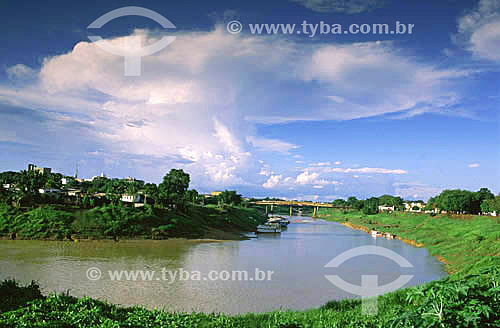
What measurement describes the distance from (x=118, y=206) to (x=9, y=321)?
45.9 m

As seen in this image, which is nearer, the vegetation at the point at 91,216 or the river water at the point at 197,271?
the river water at the point at 197,271

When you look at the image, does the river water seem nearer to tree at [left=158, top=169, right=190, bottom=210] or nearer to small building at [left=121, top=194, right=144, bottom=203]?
tree at [left=158, top=169, right=190, bottom=210]

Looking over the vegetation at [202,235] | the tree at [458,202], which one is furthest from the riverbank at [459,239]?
the tree at [458,202]

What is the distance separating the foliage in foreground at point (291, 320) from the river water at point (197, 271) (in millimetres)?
7788

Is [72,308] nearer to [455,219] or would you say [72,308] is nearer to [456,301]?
[456,301]

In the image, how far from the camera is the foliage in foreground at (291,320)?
25.5 ft

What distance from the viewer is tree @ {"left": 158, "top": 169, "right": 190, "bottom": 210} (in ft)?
213

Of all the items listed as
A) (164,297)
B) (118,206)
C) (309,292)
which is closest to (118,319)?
(164,297)

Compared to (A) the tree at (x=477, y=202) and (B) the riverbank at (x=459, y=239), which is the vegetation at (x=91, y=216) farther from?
(A) the tree at (x=477, y=202)

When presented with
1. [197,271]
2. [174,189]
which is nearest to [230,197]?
[174,189]

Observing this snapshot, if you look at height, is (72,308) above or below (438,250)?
above

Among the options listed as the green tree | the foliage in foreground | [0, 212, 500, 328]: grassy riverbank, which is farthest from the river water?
the green tree

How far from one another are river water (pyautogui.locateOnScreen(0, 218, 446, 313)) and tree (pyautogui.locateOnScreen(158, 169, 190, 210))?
15.6m

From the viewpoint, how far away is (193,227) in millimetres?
57250
